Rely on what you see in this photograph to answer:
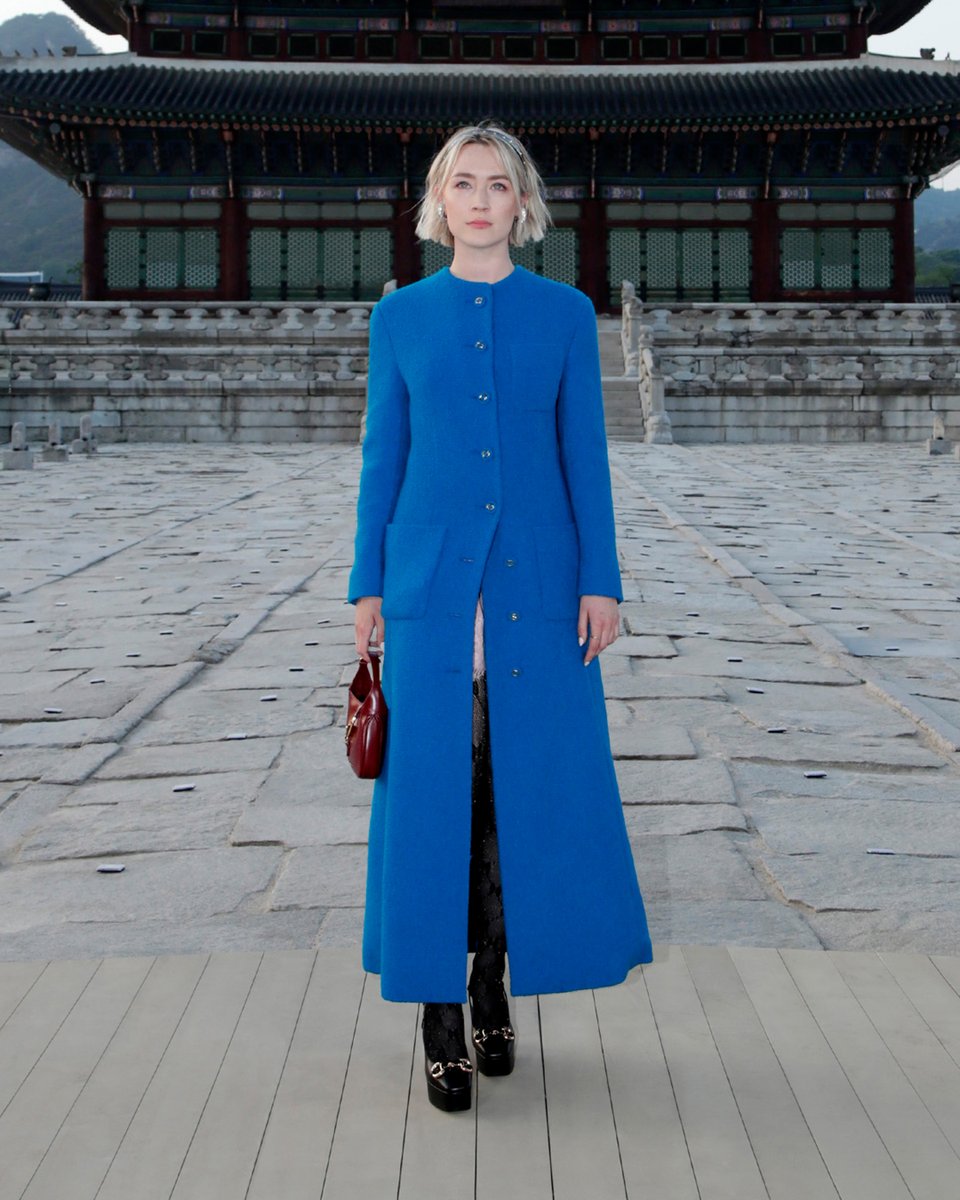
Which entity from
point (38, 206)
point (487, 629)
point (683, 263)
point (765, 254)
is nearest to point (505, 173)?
point (487, 629)

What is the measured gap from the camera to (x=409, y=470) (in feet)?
8.28

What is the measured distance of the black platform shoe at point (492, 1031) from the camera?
244 cm

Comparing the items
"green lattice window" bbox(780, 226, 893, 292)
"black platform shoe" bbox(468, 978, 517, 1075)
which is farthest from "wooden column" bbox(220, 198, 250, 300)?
"black platform shoe" bbox(468, 978, 517, 1075)

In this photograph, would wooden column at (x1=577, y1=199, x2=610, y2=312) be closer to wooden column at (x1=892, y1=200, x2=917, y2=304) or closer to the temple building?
the temple building

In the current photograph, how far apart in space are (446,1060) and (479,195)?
152 centimetres

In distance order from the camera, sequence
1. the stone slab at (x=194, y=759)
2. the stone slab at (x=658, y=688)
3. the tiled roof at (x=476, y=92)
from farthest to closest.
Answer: the tiled roof at (x=476, y=92) → the stone slab at (x=658, y=688) → the stone slab at (x=194, y=759)

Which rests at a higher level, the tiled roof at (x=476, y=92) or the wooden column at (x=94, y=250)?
the tiled roof at (x=476, y=92)

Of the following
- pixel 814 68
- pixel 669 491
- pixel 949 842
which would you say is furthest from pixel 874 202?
pixel 949 842

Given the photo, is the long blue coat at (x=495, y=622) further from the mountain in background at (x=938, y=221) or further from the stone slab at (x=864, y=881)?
the mountain in background at (x=938, y=221)

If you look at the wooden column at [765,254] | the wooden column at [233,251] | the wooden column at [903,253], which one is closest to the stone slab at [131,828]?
the wooden column at [233,251]

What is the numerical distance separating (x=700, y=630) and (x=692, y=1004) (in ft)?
13.3

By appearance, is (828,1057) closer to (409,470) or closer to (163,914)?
(409,470)

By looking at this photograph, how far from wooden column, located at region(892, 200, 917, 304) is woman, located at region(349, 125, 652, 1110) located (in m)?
25.1

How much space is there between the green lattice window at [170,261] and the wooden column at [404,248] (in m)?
3.41
